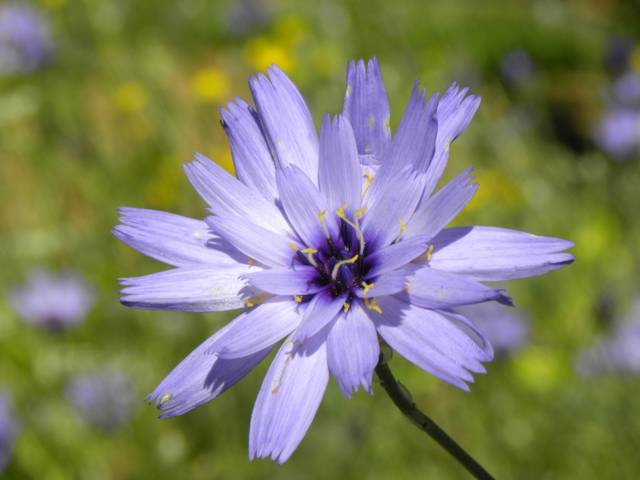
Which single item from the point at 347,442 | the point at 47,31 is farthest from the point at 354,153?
the point at 47,31

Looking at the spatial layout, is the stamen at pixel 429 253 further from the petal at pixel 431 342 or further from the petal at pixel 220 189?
the petal at pixel 220 189

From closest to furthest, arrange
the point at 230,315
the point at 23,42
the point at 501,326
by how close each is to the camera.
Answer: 1. the point at 230,315
2. the point at 501,326
3. the point at 23,42

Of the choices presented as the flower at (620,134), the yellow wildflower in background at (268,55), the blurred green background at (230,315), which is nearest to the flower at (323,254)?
the blurred green background at (230,315)

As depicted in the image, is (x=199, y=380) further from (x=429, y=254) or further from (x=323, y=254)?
(x=429, y=254)

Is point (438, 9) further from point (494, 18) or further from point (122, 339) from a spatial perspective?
point (122, 339)

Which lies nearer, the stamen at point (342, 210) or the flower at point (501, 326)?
the stamen at point (342, 210)

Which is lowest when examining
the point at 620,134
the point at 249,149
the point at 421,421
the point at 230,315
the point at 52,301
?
the point at 52,301

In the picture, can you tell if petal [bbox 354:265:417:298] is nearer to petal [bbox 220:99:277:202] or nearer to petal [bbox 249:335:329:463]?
petal [bbox 249:335:329:463]

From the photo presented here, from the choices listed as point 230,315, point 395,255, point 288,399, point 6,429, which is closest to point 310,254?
point 395,255
